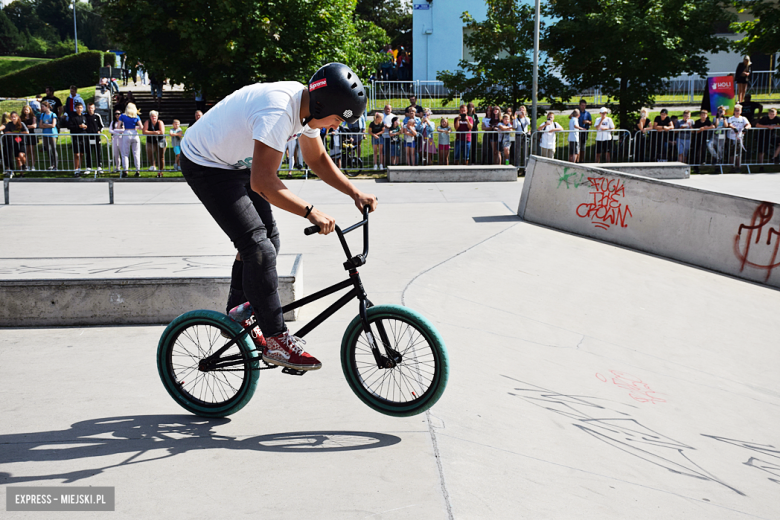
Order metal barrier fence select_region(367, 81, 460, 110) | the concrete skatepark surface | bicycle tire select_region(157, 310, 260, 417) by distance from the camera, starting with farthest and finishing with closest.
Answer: metal barrier fence select_region(367, 81, 460, 110)
bicycle tire select_region(157, 310, 260, 417)
the concrete skatepark surface

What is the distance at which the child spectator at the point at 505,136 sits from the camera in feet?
55.9

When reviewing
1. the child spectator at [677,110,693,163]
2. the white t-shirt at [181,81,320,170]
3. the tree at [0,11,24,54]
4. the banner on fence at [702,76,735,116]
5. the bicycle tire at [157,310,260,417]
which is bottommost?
the bicycle tire at [157,310,260,417]

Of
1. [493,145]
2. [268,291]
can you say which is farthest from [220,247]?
[493,145]

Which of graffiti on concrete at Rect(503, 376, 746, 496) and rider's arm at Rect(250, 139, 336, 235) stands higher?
rider's arm at Rect(250, 139, 336, 235)

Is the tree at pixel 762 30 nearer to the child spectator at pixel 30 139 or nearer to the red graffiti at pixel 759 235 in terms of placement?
the red graffiti at pixel 759 235

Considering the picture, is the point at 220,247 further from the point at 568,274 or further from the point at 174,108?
the point at 174,108

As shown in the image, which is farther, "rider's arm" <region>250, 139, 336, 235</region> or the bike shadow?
the bike shadow

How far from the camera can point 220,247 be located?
26.9ft

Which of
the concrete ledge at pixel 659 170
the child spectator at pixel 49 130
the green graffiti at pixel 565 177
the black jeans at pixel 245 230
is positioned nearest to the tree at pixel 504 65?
the concrete ledge at pixel 659 170

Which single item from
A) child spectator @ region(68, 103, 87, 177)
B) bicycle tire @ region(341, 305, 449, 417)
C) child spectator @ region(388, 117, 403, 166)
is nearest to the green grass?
child spectator @ region(68, 103, 87, 177)

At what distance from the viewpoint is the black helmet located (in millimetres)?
3268

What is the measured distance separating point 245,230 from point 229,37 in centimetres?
1645

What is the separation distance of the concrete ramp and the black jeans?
23.6 ft

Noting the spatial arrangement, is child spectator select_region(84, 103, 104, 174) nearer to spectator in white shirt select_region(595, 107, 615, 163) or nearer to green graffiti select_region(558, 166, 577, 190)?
green graffiti select_region(558, 166, 577, 190)
